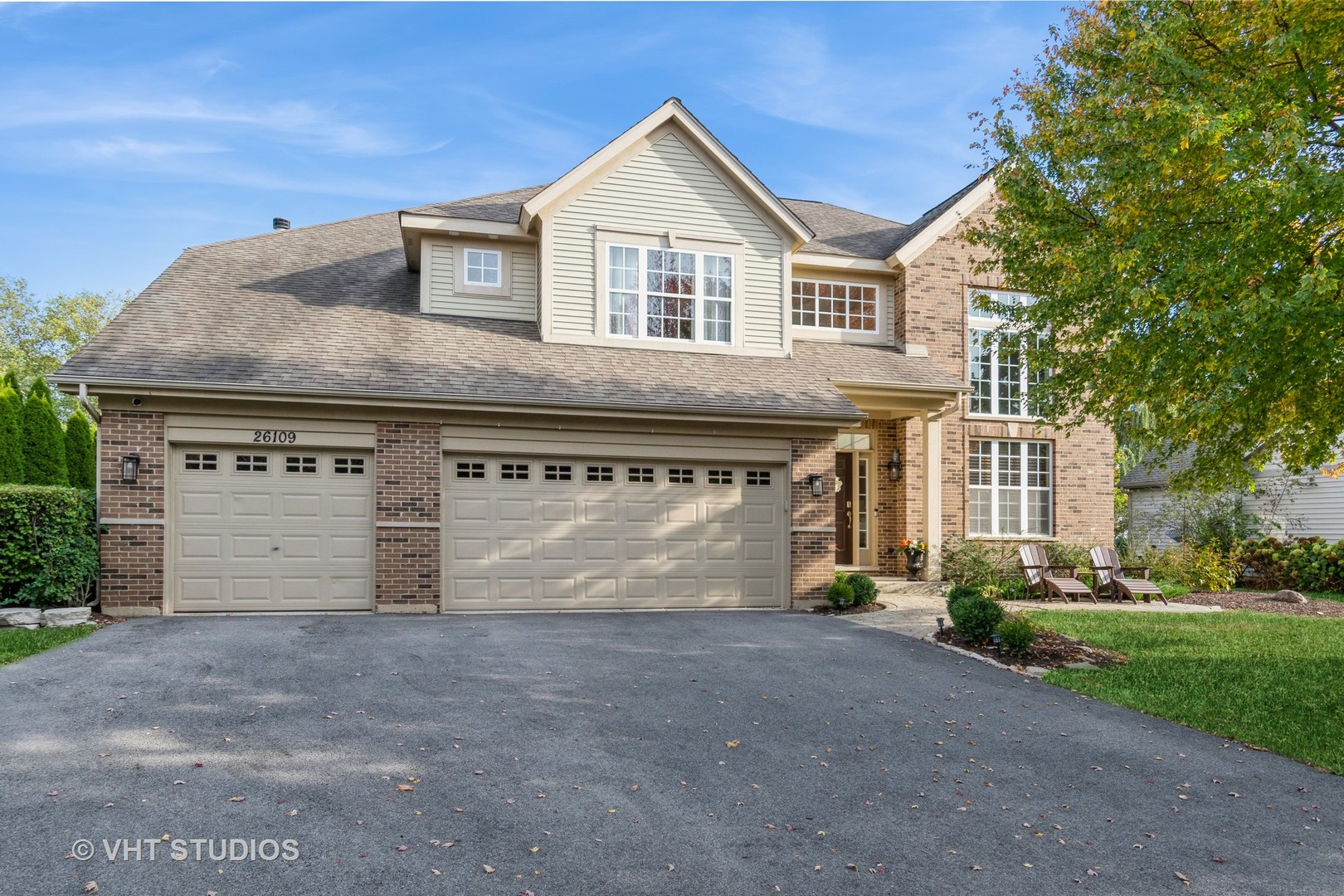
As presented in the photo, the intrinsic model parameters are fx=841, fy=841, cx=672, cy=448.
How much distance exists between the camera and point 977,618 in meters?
10.3

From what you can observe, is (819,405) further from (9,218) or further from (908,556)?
(9,218)

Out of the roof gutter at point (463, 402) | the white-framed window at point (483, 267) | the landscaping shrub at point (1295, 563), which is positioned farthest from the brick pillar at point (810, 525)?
the landscaping shrub at point (1295, 563)

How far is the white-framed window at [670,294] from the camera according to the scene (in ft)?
46.9

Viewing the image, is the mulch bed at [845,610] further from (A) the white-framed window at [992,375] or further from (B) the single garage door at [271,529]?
(B) the single garage door at [271,529]

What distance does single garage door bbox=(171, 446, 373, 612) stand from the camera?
37.8 feet

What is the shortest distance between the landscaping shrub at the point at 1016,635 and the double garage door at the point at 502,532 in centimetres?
419

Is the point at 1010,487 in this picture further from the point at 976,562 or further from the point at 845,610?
the point at 845,610

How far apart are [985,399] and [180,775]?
15981 millimetres

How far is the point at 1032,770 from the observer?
587cm

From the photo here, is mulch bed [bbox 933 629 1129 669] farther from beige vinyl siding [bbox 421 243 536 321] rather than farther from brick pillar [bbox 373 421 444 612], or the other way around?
beige vinyl siding [bbox 421 243 536 321]

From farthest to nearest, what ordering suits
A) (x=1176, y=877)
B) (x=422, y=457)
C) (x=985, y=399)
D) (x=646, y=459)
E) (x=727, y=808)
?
1. (x=985, y=399)
2. (x=646, y=459)
3. (x=422, y=457)
4. (x=727, y=808)
5. (x=1176, y=877)

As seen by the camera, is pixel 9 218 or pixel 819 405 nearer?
pixel 819 405

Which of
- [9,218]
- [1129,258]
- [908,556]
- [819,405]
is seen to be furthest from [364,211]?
[9,218]

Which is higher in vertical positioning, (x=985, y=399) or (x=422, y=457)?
(x=985, y=399)
